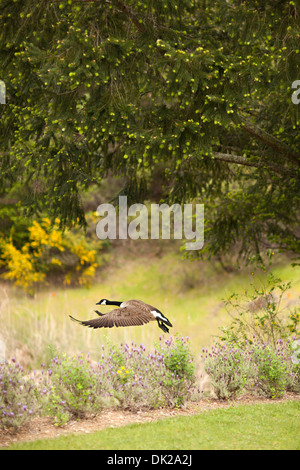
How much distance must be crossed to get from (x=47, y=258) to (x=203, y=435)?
13.7 meters

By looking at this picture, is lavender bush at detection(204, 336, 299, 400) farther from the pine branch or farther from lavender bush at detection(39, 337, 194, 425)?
the pine branch

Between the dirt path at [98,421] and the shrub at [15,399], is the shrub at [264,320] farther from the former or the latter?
the shrub at [15,399]

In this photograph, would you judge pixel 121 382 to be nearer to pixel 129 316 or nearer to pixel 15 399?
pixel 129 316

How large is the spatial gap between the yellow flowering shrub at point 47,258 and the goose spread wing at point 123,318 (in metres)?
11.2

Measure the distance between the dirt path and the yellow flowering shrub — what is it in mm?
10809

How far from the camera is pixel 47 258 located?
17953mm

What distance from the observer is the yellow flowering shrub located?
1670cm

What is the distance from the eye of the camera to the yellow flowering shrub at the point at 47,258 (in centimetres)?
1670

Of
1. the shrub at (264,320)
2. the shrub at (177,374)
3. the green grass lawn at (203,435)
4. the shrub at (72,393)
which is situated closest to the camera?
the green grass lawn at (203,435)

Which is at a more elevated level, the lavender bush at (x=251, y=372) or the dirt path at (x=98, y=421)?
the lavender bush at (x=251, y=372)

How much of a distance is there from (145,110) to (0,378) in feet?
13.5

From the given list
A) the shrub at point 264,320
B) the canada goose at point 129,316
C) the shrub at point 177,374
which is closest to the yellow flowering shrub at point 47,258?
the shrub at point 264,320
